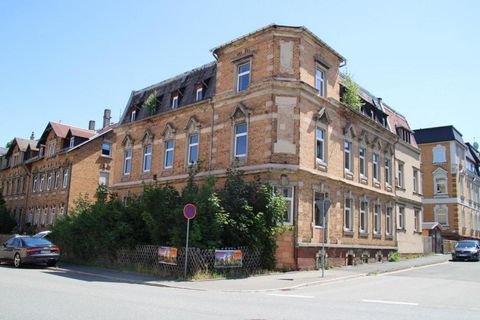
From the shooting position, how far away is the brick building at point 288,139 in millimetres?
20969

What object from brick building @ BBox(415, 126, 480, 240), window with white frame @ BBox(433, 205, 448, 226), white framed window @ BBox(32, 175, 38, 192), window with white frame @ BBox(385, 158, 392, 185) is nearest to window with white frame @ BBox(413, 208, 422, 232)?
window with white frame @ BBox(385, 158, 392, 185)

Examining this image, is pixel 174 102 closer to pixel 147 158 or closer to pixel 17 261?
pixel 147 158

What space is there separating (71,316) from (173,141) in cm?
2002

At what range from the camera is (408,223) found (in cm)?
3316

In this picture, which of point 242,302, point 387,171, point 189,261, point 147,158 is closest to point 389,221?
point 387,171

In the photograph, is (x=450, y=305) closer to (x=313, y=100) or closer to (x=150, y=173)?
(x=313, y=100)

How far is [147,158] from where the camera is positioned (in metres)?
29.7

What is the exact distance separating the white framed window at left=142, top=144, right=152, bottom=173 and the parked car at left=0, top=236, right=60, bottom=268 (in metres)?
9.73

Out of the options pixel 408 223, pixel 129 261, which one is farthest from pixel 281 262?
pixel 408 223

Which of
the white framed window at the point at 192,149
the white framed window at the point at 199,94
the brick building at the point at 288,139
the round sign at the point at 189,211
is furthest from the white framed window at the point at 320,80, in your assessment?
the round sign at the point at 189,211

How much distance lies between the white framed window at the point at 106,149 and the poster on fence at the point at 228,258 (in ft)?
98.8

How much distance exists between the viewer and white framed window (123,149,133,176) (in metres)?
31.1

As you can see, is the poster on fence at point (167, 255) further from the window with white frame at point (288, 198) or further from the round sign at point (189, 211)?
the window with white frame at point (288, 198)

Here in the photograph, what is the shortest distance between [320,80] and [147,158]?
13.1 m
